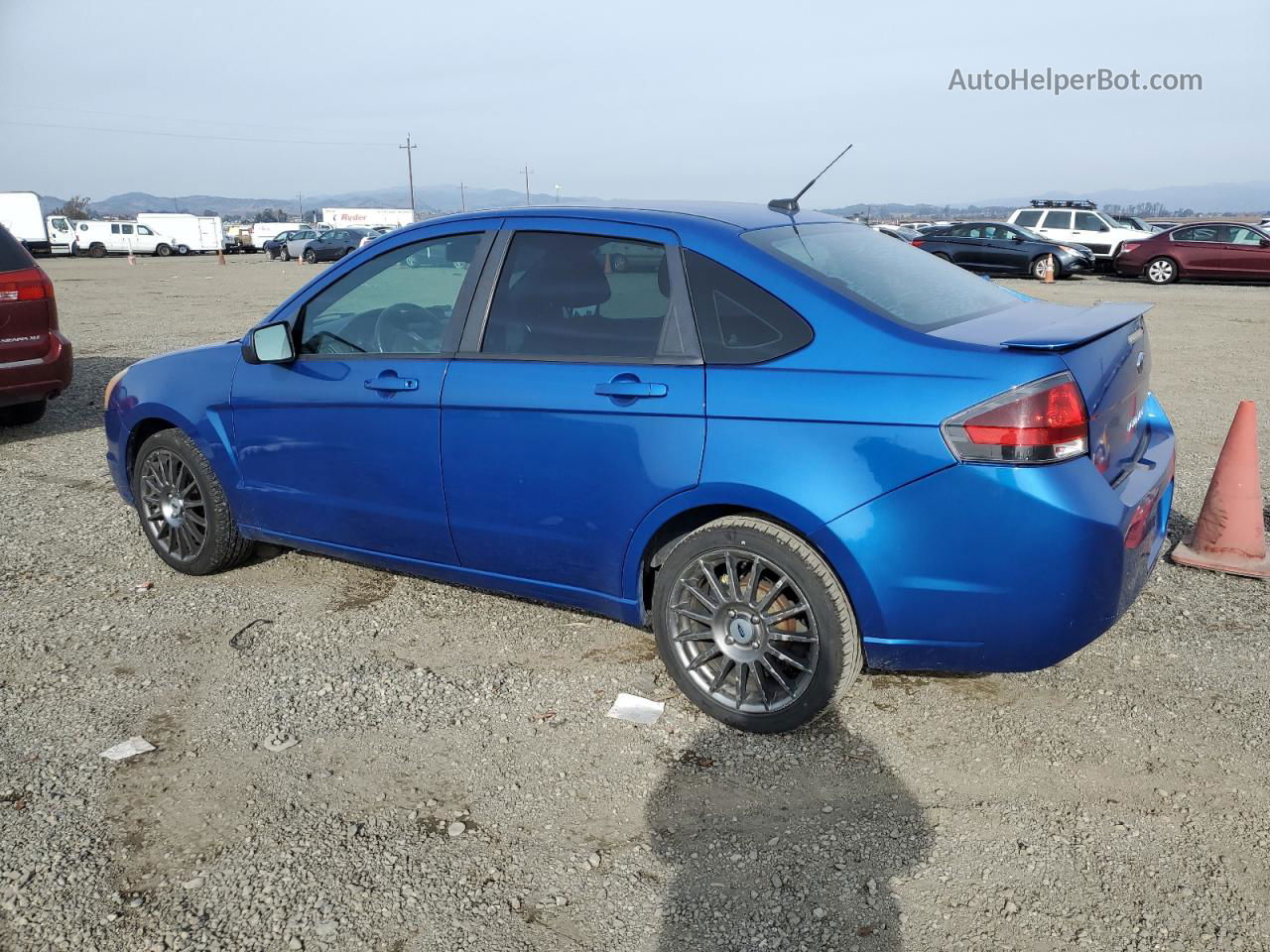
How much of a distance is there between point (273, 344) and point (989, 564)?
2.93 meters

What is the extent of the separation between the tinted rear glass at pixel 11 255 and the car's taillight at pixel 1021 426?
735cm

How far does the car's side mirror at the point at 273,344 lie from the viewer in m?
4.37

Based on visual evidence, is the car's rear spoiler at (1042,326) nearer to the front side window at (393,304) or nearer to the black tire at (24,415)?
the front side window at (393,304)

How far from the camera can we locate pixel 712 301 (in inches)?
138

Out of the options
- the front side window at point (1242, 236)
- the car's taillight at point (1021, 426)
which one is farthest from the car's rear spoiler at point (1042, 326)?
the front side window at point (1242, 236)

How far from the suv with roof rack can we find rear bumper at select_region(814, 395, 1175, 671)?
88.4 feet

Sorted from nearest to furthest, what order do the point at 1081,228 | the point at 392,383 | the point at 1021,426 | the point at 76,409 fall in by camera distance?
the point at 1021,426
the point at 392,383
the point at 76,409
the point at 1081,228

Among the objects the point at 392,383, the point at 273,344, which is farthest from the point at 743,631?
the point at 273,344

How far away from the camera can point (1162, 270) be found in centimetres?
2469

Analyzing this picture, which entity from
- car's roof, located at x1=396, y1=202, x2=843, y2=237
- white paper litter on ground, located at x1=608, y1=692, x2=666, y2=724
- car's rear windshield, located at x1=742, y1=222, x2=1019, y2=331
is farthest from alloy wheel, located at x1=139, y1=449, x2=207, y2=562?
car's rear windshield, located at x1=742, y1=222, x2=1019, y2=331

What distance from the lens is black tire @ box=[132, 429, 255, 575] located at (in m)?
4.90

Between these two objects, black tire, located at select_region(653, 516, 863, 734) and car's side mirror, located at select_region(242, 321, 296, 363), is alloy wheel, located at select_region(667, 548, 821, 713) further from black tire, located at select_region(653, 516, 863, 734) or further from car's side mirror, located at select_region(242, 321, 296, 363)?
car's side mirror, located at select_region(242, 321, 296, 363)

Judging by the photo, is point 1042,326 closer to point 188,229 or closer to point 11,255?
point 11,255

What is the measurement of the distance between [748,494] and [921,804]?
1.05 meters
